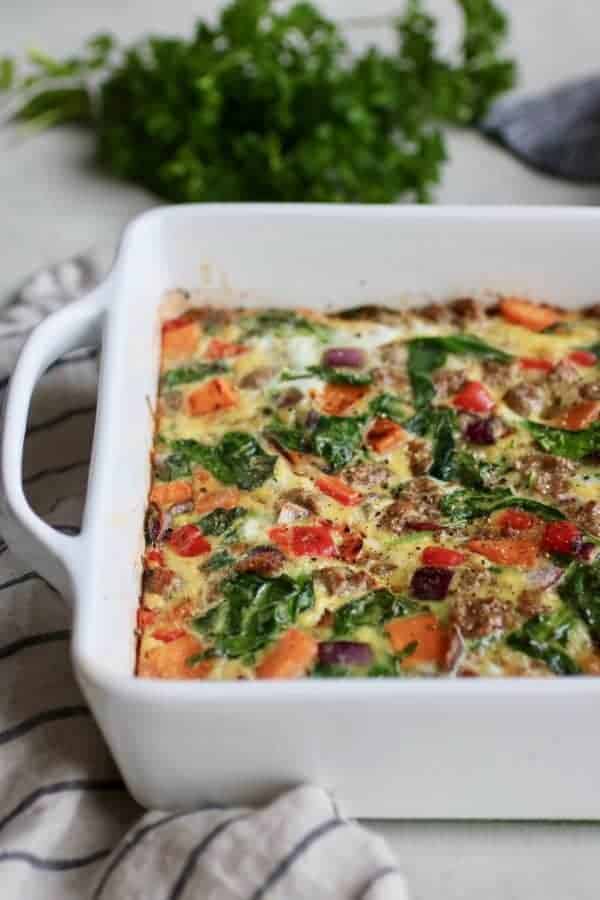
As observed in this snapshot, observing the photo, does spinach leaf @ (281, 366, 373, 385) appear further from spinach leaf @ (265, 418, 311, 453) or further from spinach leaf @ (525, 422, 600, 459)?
spinach leaf @ (525, 422, 600, 459)

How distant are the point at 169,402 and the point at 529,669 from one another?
1165 millimetres

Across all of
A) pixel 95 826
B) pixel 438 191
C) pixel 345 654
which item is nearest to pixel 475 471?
pixel 345 654

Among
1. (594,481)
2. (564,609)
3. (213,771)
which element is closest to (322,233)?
(594,481)

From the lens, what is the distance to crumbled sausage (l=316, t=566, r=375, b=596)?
2895 millimetres

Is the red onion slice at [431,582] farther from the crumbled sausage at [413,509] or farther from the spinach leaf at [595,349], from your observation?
the spinach leaf at [595,349]

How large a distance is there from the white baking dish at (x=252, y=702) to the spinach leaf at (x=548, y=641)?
0.22m

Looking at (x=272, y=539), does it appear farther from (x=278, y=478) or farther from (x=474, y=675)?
(x=474, y=675)

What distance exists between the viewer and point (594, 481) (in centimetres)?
319

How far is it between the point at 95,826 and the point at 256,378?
1.18m

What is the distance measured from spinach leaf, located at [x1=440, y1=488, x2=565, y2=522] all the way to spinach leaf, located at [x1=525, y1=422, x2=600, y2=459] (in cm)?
19

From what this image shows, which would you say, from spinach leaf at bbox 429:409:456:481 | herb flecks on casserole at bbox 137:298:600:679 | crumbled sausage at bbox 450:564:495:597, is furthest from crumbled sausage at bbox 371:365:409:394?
crumbled sausage at bbox 450:564:495:597

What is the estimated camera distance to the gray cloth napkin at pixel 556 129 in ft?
15.9

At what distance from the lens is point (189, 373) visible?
3.47m

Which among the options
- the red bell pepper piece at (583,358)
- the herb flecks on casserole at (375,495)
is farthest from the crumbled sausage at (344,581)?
the red bell pepper piece at (583,358)
